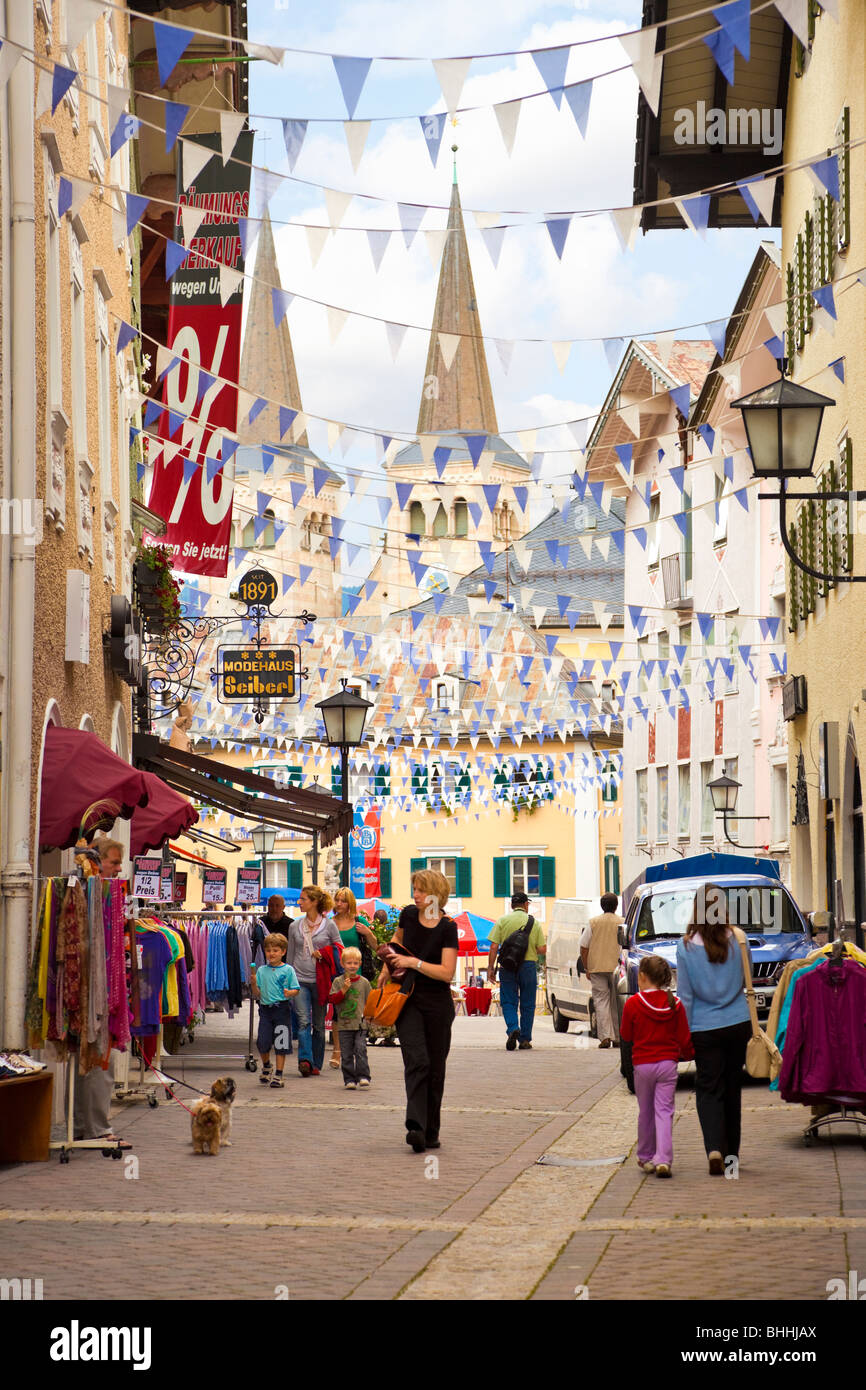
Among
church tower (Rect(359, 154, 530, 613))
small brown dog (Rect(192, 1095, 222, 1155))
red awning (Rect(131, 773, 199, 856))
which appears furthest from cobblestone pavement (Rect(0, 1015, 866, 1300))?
church tower (Rect(359, 154, 530, 613))

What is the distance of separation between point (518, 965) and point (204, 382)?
726 centimetres

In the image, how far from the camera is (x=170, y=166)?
1009 inches

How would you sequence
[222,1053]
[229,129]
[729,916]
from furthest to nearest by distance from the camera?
[222,1053], [729,916], [229,129]

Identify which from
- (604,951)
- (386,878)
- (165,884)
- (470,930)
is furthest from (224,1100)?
(386,878)

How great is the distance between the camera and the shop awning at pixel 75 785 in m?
13.2

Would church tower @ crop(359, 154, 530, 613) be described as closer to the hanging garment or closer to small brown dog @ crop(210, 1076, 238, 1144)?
small brown dog @ crop(210, 1076, 238, 1144)

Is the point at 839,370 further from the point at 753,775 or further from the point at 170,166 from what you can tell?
the point at 753,775

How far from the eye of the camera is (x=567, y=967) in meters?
30.4

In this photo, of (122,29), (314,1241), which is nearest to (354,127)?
(314,1241)

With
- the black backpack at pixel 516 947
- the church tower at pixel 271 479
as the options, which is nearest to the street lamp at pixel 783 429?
the black backpack at pixel 516 947

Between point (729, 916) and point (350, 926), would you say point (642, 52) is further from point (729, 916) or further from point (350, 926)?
point (350, 926)

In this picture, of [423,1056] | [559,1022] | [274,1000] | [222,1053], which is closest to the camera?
[423,1056]

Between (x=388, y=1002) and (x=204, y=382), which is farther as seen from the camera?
(x=204, y=382)
